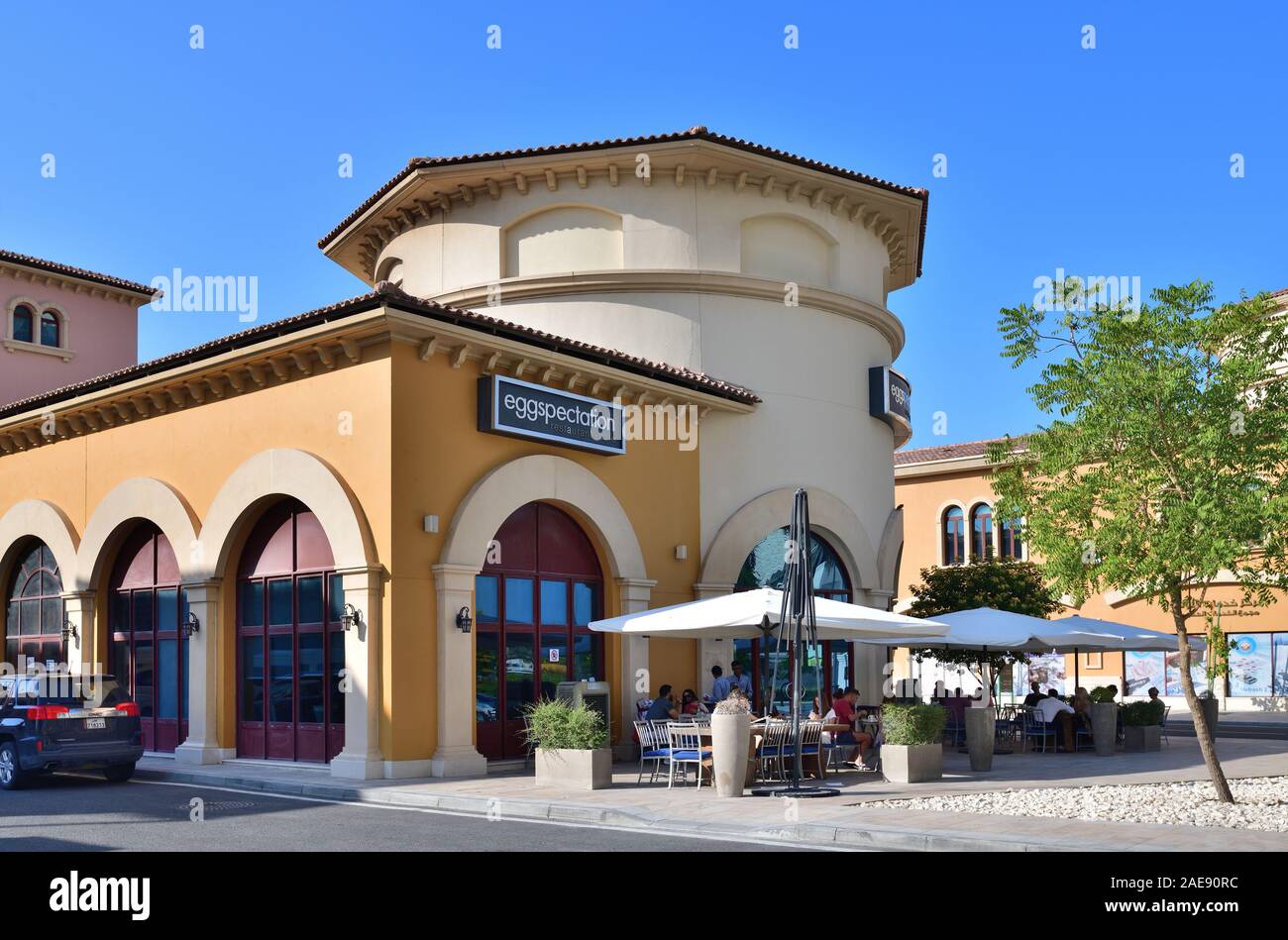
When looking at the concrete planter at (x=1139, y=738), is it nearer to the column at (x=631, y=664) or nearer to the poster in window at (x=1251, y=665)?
the column at (x=631, y=664)

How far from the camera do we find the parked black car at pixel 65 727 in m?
16.5

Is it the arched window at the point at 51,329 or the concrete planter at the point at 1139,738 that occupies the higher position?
the arched window at the point at 51,329

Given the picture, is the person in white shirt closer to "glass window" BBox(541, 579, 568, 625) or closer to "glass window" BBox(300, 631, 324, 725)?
"glass window" BBox(541, 579, 568, 625)

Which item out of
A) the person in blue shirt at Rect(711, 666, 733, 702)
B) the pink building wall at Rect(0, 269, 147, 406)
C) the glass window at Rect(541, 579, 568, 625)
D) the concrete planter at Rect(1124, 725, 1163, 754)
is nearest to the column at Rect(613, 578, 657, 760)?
the glass window at Rect(541, 579, 568, 625)

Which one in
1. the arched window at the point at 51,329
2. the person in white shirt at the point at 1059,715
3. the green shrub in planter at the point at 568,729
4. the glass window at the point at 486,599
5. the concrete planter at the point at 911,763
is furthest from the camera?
the arched window at the point at 51,329

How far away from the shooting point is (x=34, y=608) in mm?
25375

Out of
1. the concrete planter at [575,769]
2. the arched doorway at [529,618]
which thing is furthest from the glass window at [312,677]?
the concrete planter at [575,769]

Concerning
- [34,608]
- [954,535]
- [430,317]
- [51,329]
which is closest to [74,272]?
[51,329]

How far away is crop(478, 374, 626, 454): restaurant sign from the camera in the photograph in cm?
1894

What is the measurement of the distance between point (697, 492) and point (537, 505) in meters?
3.88

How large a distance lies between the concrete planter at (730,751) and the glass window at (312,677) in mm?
6310

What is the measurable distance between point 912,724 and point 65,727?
10912 mm

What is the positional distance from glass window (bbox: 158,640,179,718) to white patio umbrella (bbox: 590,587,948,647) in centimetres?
791
